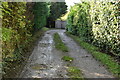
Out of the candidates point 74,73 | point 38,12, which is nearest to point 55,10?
point 38,12

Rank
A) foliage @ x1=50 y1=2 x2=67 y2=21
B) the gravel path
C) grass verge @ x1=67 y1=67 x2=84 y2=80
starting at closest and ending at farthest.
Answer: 1. grass verge @ x1=67 y1=67 x2=84 y2=80
2. the gravel path
3. foliage @ x1=50 y1=2 x2=67 y2=21

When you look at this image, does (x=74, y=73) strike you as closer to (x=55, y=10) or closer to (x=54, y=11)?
(x=54, y=11)

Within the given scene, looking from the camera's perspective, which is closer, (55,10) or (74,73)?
(74,73)

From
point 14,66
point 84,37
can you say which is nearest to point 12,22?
point 14,66

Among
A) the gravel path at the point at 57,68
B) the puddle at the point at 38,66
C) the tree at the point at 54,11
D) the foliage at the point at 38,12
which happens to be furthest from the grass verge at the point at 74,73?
the tree at the point at 54,11

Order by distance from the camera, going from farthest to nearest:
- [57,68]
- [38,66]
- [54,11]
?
[54,11]
[38,66]
[57,68]

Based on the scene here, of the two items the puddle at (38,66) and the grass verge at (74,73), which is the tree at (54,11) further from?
the grass verge at (74,73)

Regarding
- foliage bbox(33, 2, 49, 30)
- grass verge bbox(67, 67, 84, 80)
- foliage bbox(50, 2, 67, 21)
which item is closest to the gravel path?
grass verge bbox(67, 67, 84, 80)

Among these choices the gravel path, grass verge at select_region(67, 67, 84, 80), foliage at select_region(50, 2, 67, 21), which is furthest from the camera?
foliage at select_region(50, 2, 67, 21)

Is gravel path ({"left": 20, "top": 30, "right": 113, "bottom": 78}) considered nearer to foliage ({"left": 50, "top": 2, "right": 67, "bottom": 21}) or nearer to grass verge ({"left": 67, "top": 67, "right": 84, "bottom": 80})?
grass verge ({"left": 67, "top": 67, "right": 84, "bottom": 80})

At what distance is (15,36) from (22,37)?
1.34m

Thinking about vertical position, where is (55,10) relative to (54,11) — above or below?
above

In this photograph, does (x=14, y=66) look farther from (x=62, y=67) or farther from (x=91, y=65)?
(x=91, y=65)

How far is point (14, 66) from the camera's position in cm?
→ 498
